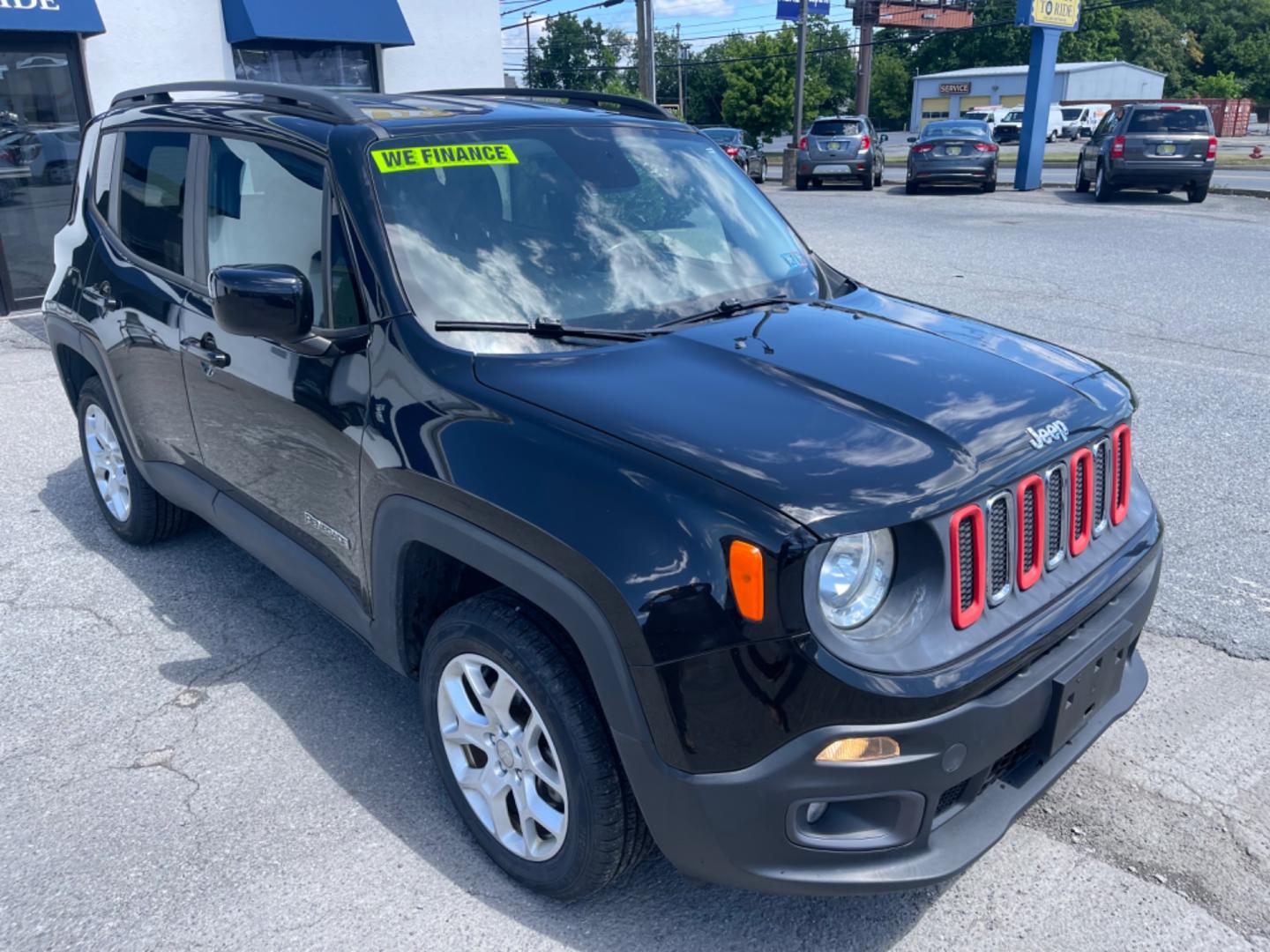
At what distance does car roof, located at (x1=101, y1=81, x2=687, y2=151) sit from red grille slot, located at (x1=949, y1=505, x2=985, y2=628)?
1946 millimetres

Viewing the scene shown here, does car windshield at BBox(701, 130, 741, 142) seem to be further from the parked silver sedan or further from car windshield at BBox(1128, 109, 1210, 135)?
car windshield at BBox(1128, 109, 1210, 135)

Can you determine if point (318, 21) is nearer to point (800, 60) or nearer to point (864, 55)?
point (800, 60)

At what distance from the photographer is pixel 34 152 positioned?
1083 cm

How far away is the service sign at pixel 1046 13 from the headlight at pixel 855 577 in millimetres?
23690

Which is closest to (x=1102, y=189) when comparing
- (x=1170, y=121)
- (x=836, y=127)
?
(x=1170, y=121)

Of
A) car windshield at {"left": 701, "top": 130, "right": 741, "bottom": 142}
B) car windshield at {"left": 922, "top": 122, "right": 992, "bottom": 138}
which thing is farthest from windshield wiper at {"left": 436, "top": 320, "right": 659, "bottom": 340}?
car windshield at {"left": 701, "top": 130, "right": 741, "bottom": 142}

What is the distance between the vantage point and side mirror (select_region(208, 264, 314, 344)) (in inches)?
110

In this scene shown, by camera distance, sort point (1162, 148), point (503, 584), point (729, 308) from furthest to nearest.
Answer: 1. point (1162, 148)
2. point (729, 308)
3. point (503, 584)

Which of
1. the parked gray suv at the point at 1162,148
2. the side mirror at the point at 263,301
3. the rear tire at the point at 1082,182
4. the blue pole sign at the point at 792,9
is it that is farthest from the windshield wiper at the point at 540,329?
the blue pole sign at the point at 792,9

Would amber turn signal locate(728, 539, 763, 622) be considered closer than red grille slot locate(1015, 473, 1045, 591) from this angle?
Yes

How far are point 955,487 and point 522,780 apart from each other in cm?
125

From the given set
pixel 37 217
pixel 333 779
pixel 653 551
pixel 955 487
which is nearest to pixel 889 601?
pixel 955 487

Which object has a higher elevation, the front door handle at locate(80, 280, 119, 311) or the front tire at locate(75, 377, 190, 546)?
the front door handle at locate(80, 280, 119, 311)

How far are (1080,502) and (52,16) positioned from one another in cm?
1104
